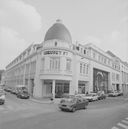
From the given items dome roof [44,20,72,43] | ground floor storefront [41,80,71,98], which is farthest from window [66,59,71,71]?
dome roof [44,20,72,43]

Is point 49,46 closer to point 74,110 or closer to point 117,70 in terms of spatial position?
point 74,110

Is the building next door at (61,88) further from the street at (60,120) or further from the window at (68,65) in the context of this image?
the street at (60,120)

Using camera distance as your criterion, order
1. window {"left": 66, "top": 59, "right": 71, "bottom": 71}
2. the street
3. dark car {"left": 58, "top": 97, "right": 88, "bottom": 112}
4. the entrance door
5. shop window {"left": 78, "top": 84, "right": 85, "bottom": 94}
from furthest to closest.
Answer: shop window {"left": 78, "top": 84, "right": 85, "bottom": 94}, window {"left": 66, "top": 59, "right": 71, "bottom": 71}, the entrance door, dark car {"left": 58, "top": 97, "right": 88, "bottom": 112}, the street

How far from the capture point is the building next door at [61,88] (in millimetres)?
32491

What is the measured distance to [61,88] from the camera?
3309 cm

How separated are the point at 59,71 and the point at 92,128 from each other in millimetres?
21660

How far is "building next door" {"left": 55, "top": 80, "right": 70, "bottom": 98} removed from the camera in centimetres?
3249

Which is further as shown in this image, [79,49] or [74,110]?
[79,49]

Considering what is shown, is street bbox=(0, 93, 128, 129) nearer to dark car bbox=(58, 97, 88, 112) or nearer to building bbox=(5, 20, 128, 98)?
dark car bbox=(58, 97, 88, 112)

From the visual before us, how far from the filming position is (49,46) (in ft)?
105

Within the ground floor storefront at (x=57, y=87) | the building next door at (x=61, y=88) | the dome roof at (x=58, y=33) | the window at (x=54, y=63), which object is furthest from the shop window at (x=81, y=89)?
the dome roof at (x=58, y=33)

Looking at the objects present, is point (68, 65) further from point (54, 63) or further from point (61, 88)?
point (61, 88)

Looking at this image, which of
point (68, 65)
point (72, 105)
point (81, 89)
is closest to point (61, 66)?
point (68, 65)

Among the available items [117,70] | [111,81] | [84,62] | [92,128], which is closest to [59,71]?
[84,62]
